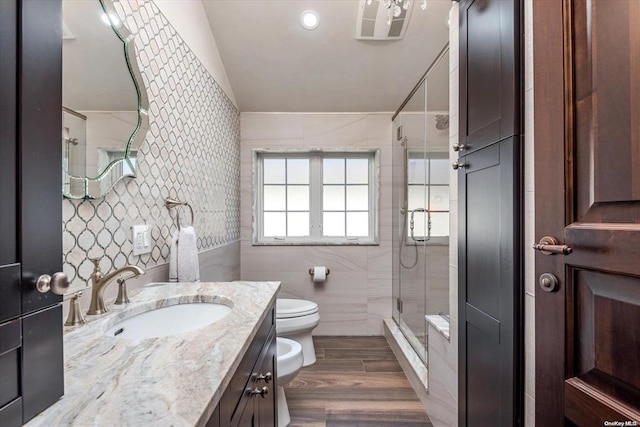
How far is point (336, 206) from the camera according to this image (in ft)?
9.69

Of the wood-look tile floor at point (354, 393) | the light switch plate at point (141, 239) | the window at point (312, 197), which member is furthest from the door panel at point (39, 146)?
the window at point (312, 197)

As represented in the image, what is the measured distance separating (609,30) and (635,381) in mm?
728

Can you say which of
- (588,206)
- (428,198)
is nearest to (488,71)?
(588,206)

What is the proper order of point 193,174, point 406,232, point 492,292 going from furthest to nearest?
point 406,232
point 193,174
point 492,292

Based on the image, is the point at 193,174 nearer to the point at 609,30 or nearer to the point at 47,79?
the point at 47,79

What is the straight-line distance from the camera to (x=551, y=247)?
2.57 ft

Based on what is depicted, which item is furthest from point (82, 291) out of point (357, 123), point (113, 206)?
point (357, 123)

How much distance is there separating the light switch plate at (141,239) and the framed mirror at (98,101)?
0.70 feet

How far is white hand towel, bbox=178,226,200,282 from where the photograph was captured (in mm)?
1401

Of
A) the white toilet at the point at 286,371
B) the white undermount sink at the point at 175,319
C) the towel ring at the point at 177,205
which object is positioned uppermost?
the towel ring at the point at 177,205

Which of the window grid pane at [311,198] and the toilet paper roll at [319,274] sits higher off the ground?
the window grid pane at [311,198]

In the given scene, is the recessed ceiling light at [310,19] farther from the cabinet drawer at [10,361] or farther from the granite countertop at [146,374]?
the cabinet drawer at [10,361]

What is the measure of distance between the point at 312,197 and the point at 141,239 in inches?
72.1

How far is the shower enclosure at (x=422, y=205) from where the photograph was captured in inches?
78.0
